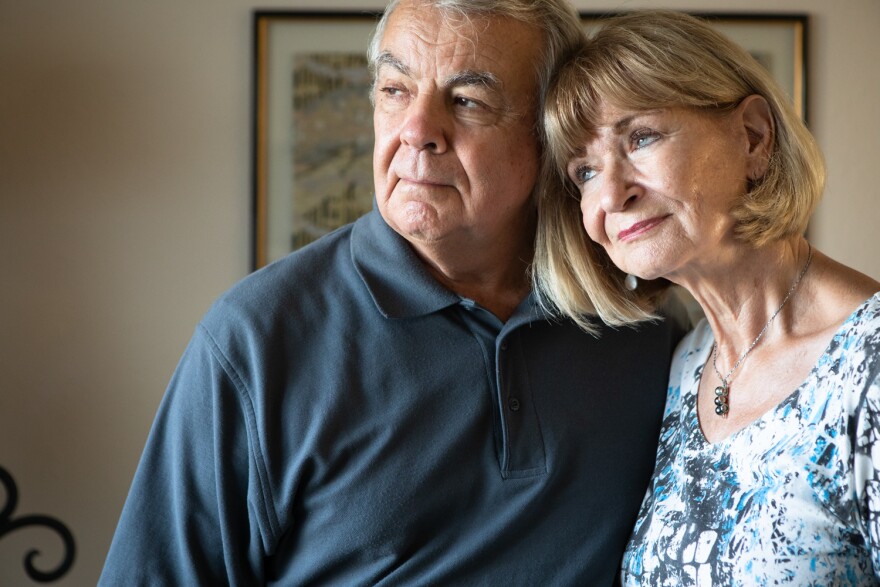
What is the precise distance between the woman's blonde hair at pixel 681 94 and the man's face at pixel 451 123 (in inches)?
2.8

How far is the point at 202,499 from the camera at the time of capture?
51.2 inches

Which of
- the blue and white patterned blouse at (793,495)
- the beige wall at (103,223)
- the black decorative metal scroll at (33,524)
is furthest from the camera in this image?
the beige wall at (103,223)

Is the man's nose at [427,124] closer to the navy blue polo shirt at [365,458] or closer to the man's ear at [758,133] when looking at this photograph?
the navy blue polo shirt at [365,458]

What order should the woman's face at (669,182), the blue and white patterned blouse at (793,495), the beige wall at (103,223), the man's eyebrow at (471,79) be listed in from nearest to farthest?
the blue and white patterned blouse at (793,495)
the woman's face at (669,182)
the man's eyebrow at (471,79)
the beige wall at (103,223)

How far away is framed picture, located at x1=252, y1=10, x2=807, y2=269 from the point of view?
2438 mm

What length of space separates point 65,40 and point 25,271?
1.99 feet

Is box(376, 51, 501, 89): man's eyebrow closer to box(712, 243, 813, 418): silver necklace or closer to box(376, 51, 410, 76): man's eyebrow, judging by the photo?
box(376, 51, 410, 76): man's eyebrow

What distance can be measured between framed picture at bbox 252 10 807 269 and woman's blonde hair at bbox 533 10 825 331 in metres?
1.14

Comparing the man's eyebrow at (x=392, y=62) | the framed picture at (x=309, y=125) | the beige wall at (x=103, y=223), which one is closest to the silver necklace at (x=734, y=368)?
the man's eyebrow at (x=392, y=62)

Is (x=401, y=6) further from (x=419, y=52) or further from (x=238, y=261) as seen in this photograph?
(x=238, y=261)

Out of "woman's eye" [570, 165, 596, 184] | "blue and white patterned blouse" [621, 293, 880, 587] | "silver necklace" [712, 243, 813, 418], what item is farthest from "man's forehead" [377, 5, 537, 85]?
"blue and white patterned blouse" [621, 293, 880, 587]

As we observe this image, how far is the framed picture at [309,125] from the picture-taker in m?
2.44

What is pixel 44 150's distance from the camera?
238 cm

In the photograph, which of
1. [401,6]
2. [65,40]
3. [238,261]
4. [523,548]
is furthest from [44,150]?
[523,548]
